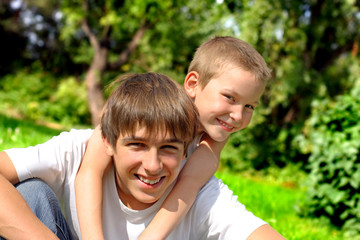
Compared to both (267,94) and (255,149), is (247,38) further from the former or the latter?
(255,149)

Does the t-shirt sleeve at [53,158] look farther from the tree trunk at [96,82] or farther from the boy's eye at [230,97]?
the tree trunk at [96,82]

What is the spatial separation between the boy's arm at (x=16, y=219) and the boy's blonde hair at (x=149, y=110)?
0.46 m

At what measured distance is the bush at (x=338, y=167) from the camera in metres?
4.61

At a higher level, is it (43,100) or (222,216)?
(222,216)

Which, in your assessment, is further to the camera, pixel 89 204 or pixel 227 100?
pixel 227 100

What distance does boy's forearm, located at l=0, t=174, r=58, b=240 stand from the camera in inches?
64.2

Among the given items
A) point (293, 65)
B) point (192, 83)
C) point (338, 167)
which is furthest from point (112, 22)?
point (192, 83)

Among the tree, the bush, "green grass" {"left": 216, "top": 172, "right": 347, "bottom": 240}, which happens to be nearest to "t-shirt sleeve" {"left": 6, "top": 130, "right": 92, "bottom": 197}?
"green grass" {"left": 216, "top": 172, "right": 347, "bottom": 240}

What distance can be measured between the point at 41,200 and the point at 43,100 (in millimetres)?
16923

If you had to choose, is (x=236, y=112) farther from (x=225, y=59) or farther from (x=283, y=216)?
(x=283, y=216)

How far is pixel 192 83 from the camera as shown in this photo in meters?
2.19

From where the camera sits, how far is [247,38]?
9.95 metres

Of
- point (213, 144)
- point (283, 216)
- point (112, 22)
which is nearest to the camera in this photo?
point (213, 144)

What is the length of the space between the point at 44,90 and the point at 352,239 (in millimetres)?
16183
